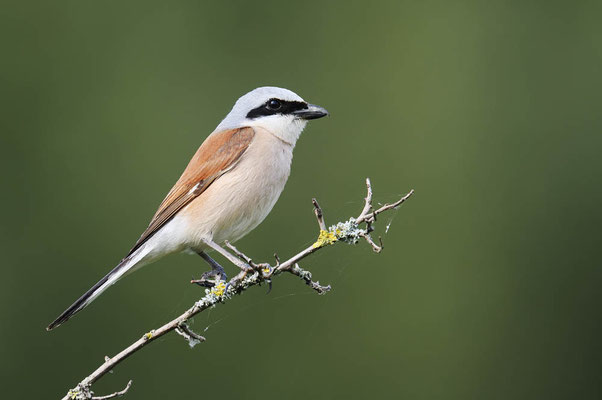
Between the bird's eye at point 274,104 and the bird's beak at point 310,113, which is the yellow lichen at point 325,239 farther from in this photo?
the bird's eye at point 274,104

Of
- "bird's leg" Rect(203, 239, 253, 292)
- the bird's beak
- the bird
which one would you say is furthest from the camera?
the bird's beak

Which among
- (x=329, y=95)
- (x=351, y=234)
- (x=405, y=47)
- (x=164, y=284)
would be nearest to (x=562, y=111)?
(x=405, y=47)

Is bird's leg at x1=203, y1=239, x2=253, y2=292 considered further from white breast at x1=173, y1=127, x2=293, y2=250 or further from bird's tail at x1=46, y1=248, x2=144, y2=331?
bird's tail at x1=46, y1=248, x2=144, y2=331

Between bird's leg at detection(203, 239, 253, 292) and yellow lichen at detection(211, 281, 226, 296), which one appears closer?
yellow lichen at detection(211, 281, 226, 296)

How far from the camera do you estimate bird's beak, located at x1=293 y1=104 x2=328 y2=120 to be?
3.70 m

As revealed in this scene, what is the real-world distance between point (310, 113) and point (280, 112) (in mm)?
146

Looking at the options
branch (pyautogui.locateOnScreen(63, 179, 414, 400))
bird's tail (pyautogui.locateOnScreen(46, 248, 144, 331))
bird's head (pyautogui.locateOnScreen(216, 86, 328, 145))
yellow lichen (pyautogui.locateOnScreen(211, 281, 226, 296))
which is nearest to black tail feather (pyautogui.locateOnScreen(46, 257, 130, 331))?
bird's tail (pyautogui.locateOnScreen(46, 248, 144, 331))

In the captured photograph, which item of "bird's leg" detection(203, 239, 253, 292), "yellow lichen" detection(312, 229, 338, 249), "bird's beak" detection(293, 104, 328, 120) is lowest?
"yellow lichen" detection(312, 229, 338, 249)

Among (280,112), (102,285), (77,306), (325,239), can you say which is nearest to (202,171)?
(280,112)

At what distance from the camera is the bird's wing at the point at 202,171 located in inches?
141

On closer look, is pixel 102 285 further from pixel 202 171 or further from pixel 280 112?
pixel 280 112

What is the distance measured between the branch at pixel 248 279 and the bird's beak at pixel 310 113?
102cm

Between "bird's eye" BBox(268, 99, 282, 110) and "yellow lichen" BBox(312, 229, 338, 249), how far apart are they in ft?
3.85

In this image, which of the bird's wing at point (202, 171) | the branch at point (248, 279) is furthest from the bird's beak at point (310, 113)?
the branch at point (248, 279)
